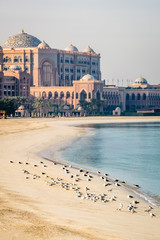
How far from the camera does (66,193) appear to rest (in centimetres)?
3005

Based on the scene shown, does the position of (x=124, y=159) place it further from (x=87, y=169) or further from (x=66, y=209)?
(x=66, y=209)

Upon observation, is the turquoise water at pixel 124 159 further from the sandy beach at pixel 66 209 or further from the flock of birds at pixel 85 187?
the sandy beach at pixel 66 209

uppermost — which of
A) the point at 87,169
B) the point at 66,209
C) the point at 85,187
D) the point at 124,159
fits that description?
the point at 66,209

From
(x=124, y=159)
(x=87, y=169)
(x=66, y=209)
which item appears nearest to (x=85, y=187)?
(x=66, y=209)

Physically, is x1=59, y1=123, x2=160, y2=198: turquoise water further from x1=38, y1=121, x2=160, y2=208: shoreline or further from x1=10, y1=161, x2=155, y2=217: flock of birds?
x1=10, y1=161, x2=155, y2=217: flock of birds

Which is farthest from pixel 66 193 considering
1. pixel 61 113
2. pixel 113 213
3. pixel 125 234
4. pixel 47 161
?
pixel 61 113

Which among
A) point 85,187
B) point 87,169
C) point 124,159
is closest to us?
point 85,187

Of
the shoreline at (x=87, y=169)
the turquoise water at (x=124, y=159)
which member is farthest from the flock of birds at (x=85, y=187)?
the turquoise water at (x=124, y=159)

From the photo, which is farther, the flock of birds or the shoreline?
the shoreline

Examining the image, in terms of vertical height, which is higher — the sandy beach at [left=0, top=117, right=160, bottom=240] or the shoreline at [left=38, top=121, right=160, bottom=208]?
the sandy beach at [left=0, top=117, right=160, bottom=240]

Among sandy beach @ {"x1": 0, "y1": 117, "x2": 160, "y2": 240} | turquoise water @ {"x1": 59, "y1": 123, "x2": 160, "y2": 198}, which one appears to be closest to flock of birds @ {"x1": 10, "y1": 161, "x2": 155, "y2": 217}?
sandy beach @ {"x1": 0, "y1": 117, "x2": 160, "y2": 240}

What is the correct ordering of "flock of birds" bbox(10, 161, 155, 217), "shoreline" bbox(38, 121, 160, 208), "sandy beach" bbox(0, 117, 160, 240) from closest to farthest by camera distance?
"sandy beach" bbox(0, 117, 160, 240) < "flock of birds" bbox(10, 161, 155, 217) < "shoreline" bbox(38, 121, 160, 208)

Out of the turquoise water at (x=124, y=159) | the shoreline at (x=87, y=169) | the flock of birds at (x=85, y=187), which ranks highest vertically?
the flock of birds at (x=85, y=187)

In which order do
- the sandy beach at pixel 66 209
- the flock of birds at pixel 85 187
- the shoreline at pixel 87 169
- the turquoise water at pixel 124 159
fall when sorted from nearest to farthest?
the sandy beach at pixel 66 209 → the flock of birds at pixel 85 187 → the shoreline at pixel 87 169 → the turquoise water at pixel 124 159
